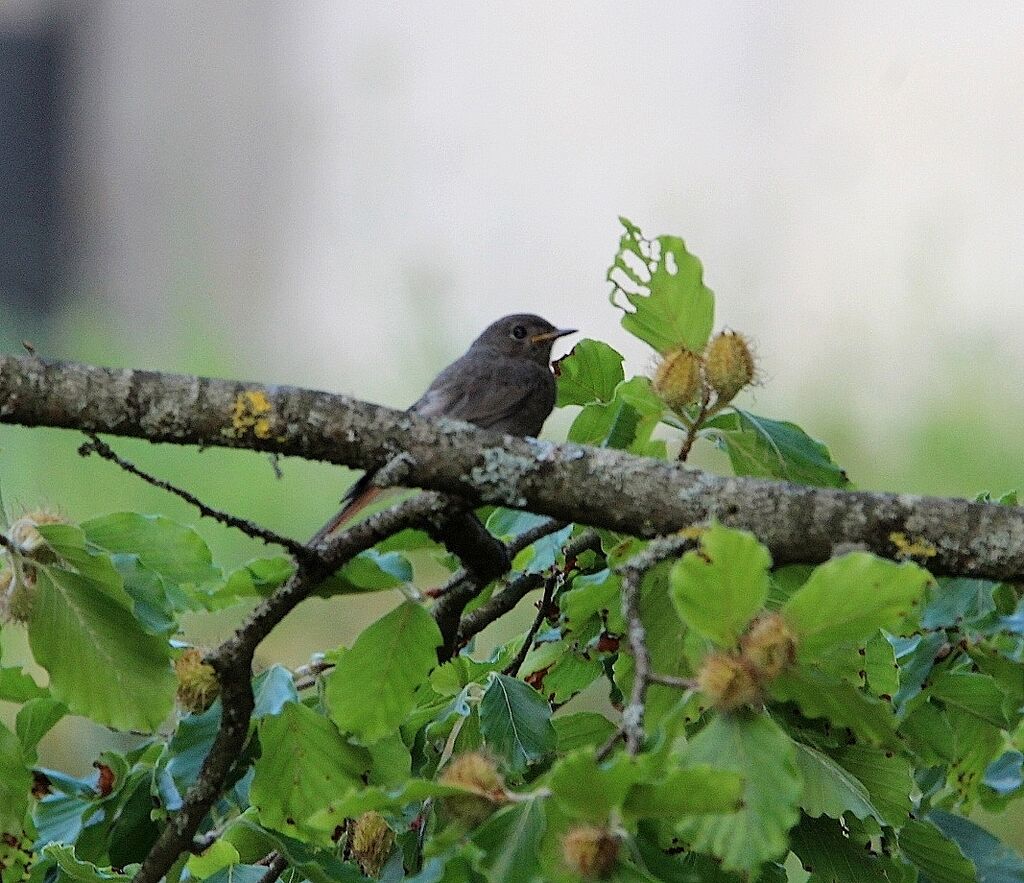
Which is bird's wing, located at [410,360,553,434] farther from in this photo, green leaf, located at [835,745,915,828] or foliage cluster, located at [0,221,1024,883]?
green leaf, located at [835,745,915,828]

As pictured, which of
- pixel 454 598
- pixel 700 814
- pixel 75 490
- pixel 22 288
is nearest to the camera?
pixel 700 814

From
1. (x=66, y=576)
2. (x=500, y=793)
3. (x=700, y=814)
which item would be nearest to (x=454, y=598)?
(x=66, y=576)

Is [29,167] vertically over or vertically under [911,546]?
under

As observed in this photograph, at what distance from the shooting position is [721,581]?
2.85ft

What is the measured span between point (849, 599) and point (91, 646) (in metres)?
0.66

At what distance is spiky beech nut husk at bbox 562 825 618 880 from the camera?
0.83 meters

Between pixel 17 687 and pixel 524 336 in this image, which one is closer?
pixel 17 687

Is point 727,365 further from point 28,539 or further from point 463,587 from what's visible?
point 28,539

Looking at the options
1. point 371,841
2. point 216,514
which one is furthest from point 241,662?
point 371,841

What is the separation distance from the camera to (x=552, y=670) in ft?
4.81

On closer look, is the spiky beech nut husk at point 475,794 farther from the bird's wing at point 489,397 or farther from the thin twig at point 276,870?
the bird's wing at point 489,397

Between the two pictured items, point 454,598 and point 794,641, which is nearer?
point 794,641

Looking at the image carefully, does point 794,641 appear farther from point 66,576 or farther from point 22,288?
point 22,288

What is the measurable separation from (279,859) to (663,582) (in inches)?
18.5
